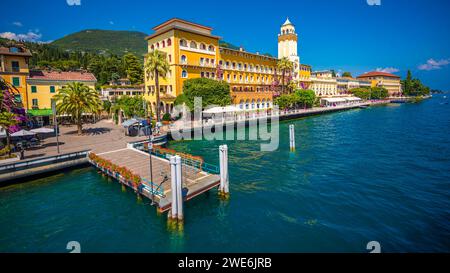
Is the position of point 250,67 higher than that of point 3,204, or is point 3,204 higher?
point 250,67

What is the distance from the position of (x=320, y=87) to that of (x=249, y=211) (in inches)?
3583

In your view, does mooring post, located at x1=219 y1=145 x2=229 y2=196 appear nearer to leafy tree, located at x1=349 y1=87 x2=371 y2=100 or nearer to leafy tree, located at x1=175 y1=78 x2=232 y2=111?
leafy tree, located at x1=175 y1=78 x2=232 y2=111

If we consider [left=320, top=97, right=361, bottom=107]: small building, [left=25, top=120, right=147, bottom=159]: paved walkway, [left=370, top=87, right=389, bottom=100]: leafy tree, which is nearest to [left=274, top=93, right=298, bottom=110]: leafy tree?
[left=320, top=97, right=361, bottom=107]: small building

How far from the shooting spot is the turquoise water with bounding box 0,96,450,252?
37.8 feet

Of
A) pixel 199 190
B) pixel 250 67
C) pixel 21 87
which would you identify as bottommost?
pixel 199 190

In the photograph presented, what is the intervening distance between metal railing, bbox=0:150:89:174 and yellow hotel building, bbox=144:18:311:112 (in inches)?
992

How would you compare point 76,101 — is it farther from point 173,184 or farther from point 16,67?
point 173,184

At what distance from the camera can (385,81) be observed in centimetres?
14225

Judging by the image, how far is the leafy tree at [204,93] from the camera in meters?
42.6

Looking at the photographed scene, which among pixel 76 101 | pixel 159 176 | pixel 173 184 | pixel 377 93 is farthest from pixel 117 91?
pixel 377 93

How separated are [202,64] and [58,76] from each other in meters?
25.9

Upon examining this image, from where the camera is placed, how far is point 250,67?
2499 inches
